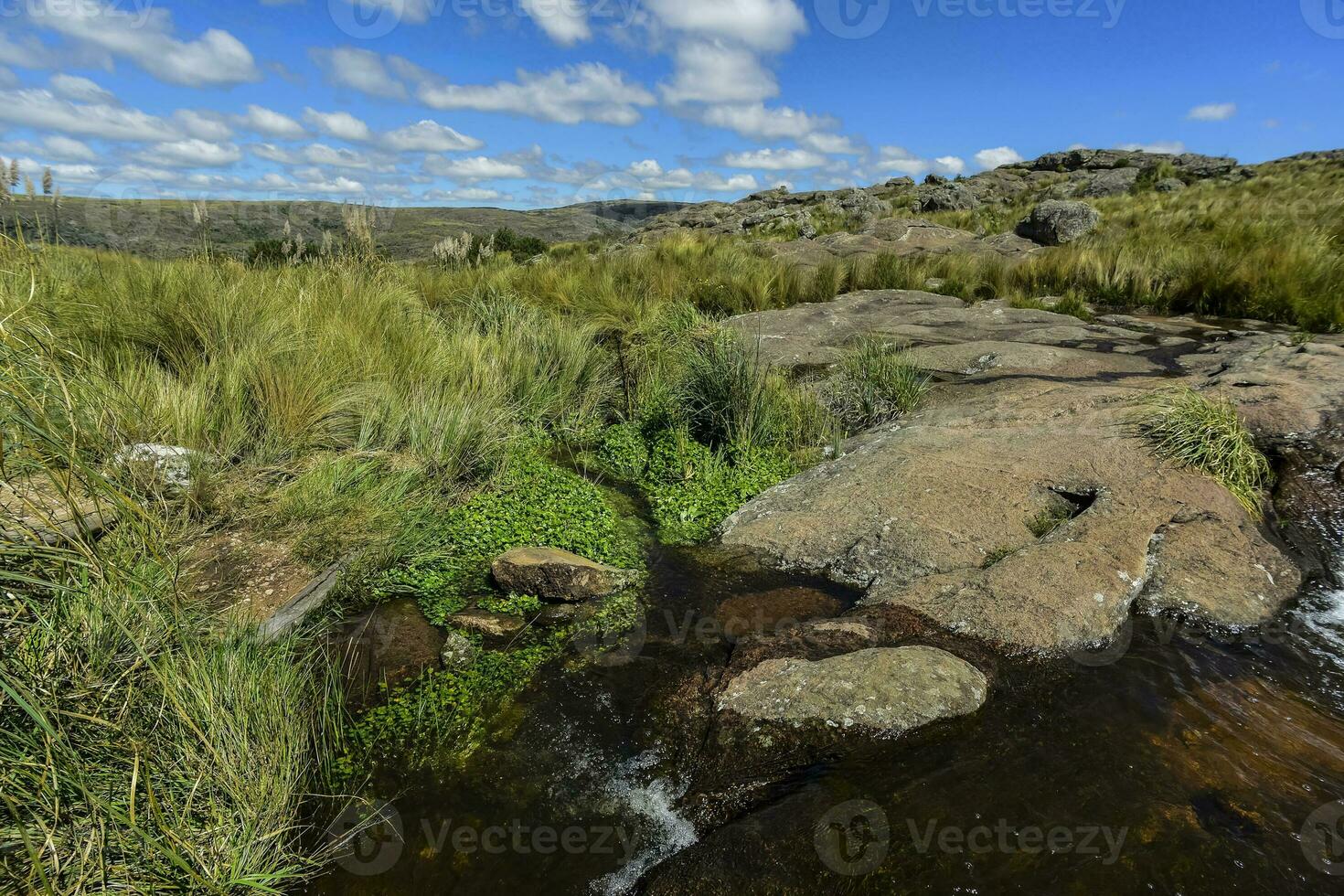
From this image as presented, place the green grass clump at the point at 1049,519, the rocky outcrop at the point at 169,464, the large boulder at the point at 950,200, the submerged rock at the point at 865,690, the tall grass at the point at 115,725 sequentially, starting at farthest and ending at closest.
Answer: the large boulder at the point at 950,200, the green grass clump at the point at 1049,519, the rocky outcrop at the point at 169,464, the submerged rock at the point at 865,690, the tall grass at the point at 115,725

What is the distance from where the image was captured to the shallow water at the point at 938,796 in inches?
87.7

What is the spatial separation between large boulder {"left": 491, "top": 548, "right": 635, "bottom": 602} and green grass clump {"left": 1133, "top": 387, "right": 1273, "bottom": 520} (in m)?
3.82

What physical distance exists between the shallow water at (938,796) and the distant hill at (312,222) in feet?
14.6

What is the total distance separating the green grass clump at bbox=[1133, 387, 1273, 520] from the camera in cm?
445

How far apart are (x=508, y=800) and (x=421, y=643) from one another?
114cm

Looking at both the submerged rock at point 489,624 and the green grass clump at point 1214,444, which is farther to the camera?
the green grass clump at point 1214,444

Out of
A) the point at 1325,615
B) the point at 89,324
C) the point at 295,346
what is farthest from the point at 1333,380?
the point at 89,324

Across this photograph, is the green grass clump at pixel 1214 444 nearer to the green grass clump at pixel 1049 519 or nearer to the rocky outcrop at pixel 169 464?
the green grass clump at pixel 1049 519

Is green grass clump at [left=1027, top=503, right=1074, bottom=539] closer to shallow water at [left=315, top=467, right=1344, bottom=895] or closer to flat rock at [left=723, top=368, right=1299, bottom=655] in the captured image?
flat rock at [left=723, top=368, right=1299, bottom=655]

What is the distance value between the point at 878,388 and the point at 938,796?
14.6 ft

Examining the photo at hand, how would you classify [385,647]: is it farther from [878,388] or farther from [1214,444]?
[1214,444]

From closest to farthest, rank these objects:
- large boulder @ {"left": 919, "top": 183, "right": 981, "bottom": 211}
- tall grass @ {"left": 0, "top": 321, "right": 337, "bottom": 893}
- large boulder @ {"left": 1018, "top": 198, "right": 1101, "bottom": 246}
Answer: tall grass @ {"left": 0, "top": 321, "right": 337, "bottom": 893}
large boulder @ {"left": 1018, "top": 198, "right": 1101, "bottom": 246}
large boulder @ {"left": 919, "top": 183, "right": 981, "bottom": 211}

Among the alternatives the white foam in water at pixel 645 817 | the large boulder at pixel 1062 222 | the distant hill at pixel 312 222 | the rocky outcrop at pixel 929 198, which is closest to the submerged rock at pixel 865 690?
the white foam in water at pixel 645 817

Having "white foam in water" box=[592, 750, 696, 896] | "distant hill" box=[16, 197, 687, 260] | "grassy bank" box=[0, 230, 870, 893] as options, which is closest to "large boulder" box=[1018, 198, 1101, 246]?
"grassy bank" box=[0, 230, 870, 893]
